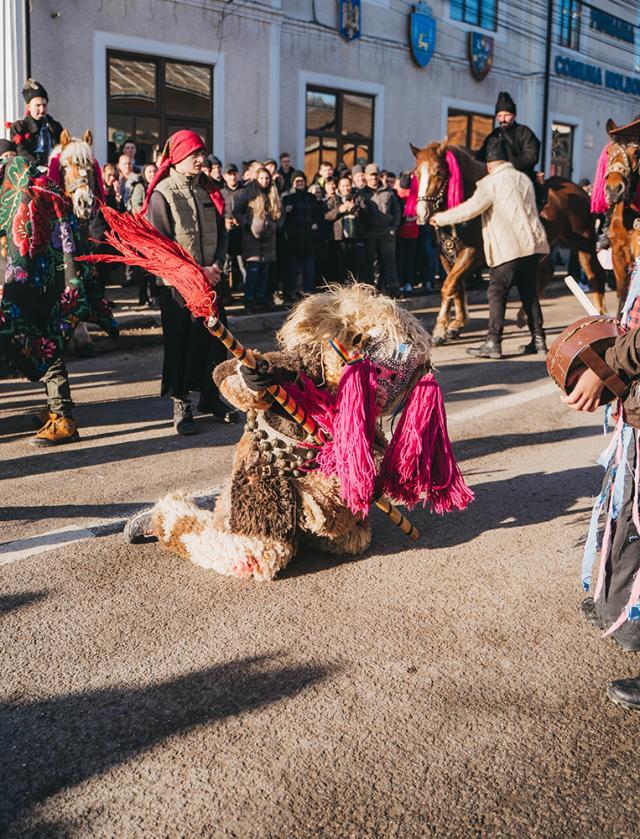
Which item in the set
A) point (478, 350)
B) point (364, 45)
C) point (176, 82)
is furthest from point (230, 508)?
point (364, 45)

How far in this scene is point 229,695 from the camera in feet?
9.68

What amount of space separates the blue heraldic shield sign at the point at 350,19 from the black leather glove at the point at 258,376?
1622 cm

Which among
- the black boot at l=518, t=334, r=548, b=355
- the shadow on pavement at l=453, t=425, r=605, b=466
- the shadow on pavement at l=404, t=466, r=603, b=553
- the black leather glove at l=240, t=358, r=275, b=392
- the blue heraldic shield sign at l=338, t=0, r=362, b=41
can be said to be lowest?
the shadow on pavement at l=404, t=466, r=603, b=553

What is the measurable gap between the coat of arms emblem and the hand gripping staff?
19.4 metres

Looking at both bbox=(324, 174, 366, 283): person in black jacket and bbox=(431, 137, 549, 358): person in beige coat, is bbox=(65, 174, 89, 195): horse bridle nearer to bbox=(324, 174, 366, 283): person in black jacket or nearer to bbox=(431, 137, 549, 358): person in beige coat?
bbox=(431, 137, 549, 358): person in beige coat

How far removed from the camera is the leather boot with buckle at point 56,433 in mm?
5980

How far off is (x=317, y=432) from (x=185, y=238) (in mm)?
2890

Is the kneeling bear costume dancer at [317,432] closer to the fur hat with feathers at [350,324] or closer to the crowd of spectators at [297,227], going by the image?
the fur hat with feathers at [350,324]

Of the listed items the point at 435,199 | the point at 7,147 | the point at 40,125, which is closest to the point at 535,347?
the point at 435,199

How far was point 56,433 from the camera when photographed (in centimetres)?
604

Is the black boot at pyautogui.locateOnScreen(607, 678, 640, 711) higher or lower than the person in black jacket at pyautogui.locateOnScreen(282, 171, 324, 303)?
lower

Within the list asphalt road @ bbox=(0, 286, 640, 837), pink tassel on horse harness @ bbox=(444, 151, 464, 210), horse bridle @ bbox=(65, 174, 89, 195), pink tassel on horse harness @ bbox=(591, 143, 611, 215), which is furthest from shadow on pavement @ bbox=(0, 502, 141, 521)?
pink tassel on horse harness @ bbox=(444, 151, 464, 210)

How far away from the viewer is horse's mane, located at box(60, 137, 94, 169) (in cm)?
729

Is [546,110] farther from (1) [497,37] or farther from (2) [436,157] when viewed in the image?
(2) [436,157]
